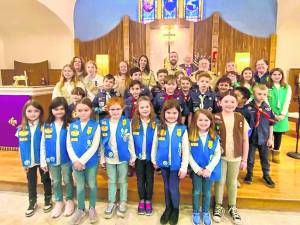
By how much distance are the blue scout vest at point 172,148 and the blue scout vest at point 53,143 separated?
827 millimetres

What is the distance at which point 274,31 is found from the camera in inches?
234

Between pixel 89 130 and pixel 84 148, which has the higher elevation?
pixel 89 130

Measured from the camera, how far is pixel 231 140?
211 cm

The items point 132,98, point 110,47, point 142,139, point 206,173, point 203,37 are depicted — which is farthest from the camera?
point 110,47

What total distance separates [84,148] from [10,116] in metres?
2.19

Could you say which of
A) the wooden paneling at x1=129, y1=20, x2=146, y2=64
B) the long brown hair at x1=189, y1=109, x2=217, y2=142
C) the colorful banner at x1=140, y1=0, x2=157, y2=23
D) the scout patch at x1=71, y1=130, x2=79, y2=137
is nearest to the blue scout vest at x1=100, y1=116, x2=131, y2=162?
the scout patch at x1=71, y1=130, x2=79, y2=137

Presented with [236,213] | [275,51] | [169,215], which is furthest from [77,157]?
[275,51]

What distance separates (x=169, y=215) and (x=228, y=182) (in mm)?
590

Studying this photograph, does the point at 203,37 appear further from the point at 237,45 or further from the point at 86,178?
the point at 86,178

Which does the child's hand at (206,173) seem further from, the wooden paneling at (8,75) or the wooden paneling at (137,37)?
Answer: the wooden paneling at (8,75)

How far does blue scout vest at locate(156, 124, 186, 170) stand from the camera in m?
2.03

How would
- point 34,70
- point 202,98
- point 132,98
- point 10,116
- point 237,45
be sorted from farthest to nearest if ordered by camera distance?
point 34,70, point 237,45, point 10,116, point 132,98, point 202,98

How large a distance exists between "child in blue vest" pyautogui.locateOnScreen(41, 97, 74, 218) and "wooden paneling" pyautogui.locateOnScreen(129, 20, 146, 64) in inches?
180

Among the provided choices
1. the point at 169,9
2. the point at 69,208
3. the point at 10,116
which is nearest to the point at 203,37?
the point at 169,9
